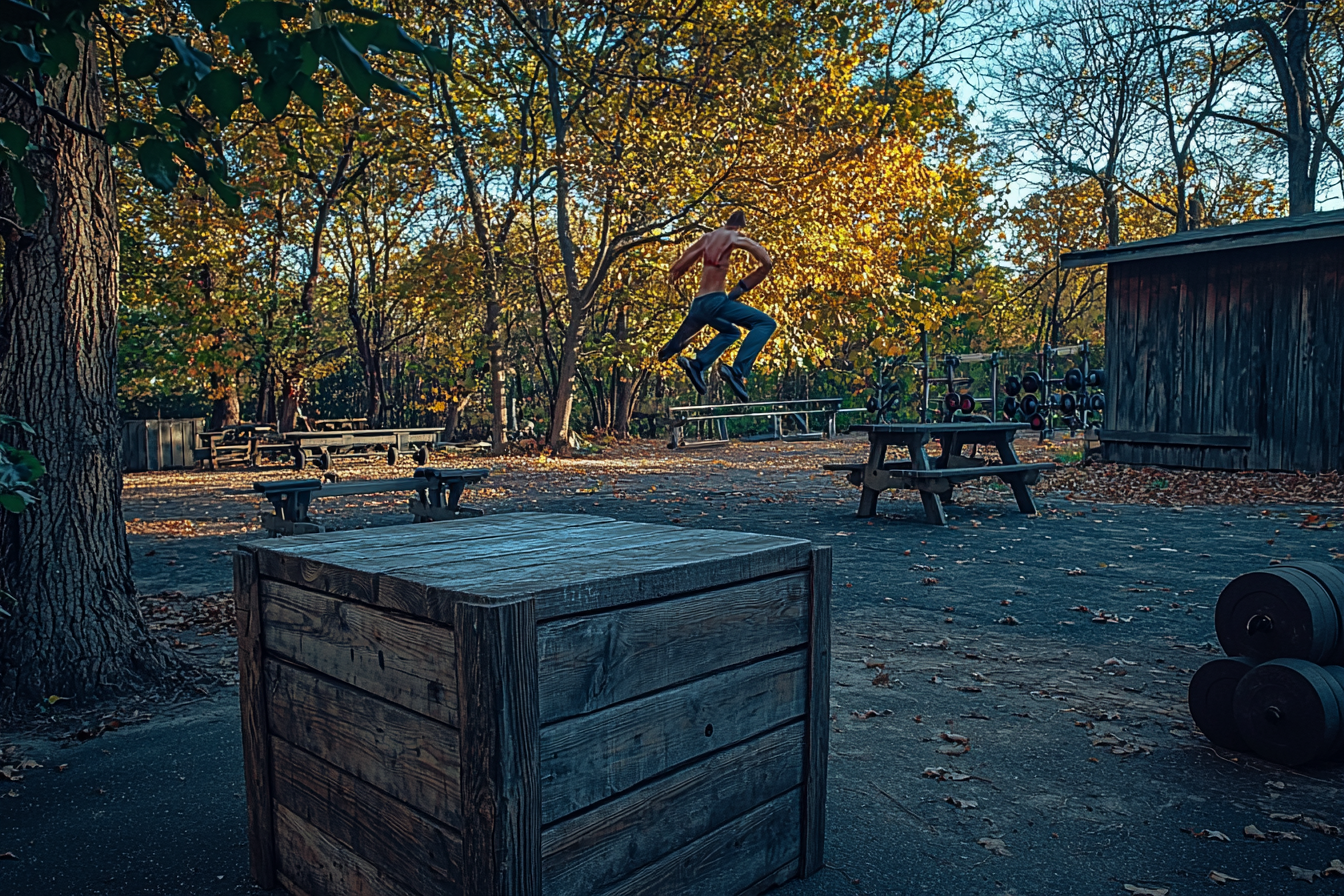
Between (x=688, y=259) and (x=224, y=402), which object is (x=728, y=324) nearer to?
(x=688, y=259)

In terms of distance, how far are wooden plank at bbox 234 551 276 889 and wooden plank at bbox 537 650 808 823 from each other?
3.72 feet

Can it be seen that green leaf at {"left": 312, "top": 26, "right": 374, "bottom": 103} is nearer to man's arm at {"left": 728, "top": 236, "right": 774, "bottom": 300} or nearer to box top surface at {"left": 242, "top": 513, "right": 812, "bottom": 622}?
box top surface at {"left": 242, "top": 513, "right": 812, "bottom": 622}

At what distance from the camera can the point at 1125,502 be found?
12539 mm

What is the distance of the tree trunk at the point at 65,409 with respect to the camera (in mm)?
4227

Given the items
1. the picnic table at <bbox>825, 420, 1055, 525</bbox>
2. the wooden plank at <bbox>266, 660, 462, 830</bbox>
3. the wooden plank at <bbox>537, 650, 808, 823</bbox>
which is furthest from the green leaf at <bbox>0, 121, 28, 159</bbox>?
the picnic table at <bbox>825, 420, 1055, 525</bbox>

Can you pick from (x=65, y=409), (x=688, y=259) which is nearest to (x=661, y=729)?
(x=65, y=409)

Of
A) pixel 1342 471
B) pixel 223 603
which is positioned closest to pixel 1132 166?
pixel 1342 471

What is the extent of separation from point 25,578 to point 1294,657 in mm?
5489

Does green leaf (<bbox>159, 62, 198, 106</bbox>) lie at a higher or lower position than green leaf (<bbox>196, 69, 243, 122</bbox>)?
higher

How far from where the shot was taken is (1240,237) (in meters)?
14.0

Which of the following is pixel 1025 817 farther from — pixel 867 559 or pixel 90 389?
pixel 867 559

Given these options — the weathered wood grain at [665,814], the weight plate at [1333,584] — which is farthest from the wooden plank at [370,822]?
the weight plate at [1333,584]

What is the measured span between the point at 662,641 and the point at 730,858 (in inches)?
28.2

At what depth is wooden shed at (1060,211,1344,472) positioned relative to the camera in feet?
45.6
